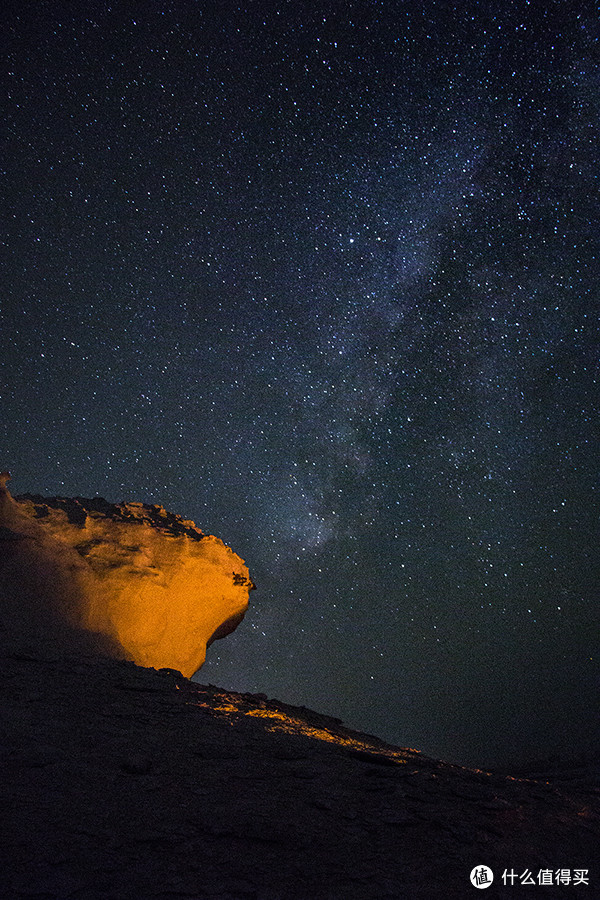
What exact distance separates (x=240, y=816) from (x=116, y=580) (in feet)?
22.7

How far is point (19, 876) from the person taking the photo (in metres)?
2.40

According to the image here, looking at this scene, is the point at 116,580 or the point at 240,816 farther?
the point at 116,580

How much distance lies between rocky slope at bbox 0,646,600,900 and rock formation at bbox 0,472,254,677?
10.2 feet

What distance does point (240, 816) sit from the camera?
10.4 feet

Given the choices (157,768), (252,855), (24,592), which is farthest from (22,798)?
(24,592)

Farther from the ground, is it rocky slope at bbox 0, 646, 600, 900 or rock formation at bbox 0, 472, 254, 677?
rock formation at bbox 0, 472, 254, 677

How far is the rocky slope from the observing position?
259 centimetres

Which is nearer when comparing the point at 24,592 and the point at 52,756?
the point at 52,756

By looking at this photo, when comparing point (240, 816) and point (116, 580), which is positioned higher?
point (116, 580)

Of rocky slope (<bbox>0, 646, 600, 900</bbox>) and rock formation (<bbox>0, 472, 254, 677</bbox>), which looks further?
rock formation (<bbox>0, 472, 254, 677</bbox>)

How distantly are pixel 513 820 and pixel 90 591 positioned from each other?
7694 millimetres

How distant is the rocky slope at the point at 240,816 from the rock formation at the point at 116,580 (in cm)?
310

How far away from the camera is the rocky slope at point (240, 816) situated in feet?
8.51

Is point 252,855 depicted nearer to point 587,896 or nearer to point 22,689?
point 587,896
